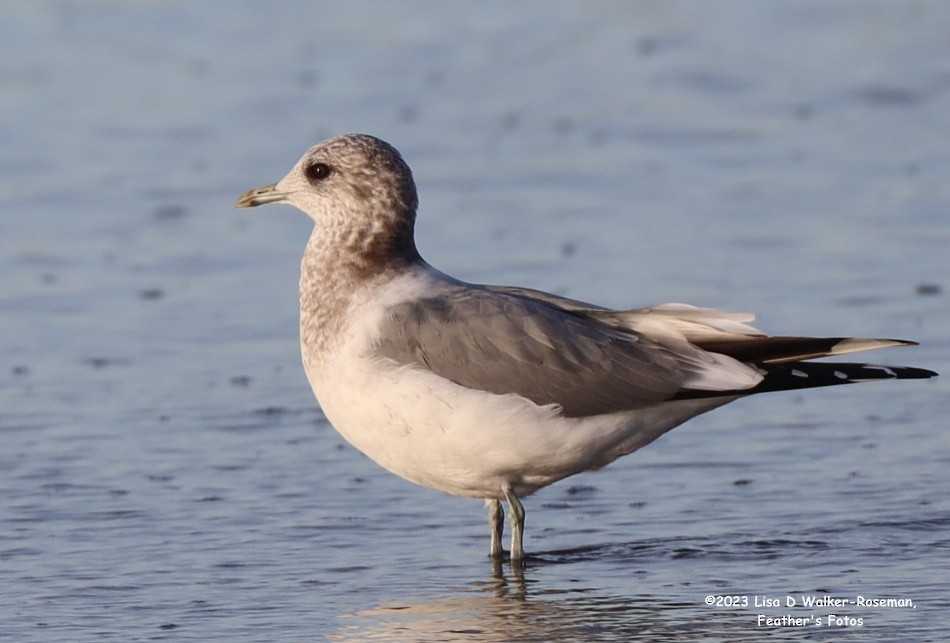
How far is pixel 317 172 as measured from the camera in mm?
7961

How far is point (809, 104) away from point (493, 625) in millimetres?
9639

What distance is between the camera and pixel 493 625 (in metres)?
6.93

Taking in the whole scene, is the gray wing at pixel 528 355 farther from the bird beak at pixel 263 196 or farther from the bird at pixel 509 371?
the bird beak at pixel 263 196

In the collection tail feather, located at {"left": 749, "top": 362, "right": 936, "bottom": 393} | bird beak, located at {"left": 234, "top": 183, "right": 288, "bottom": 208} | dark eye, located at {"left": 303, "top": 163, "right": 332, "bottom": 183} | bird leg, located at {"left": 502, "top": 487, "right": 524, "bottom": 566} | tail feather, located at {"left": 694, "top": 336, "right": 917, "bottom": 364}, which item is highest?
dark eye, located at {"left": 303, "top": 163, "right": 332, "bottom": 183}

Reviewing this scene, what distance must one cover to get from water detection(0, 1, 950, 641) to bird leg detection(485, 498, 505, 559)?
0.06 m

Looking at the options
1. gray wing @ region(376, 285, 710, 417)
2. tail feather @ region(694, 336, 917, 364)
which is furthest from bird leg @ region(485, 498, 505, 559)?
tail feather @ region(694, 336, 917, 364)

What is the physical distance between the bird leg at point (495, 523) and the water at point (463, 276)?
0.21 feet

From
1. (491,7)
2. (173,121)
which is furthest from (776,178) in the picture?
(491,7)

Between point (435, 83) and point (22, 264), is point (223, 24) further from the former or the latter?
point (22, 264)

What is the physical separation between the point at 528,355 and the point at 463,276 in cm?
411

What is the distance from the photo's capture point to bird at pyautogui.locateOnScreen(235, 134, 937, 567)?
7.21 meters

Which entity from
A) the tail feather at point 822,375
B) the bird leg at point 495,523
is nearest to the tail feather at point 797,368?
the tail feather at point 822,375

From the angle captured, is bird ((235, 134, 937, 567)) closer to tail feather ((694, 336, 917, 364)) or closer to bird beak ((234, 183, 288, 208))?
tail feather ((694, 336, 917, 364))

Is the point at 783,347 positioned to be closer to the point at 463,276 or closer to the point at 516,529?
the point at 516,529
